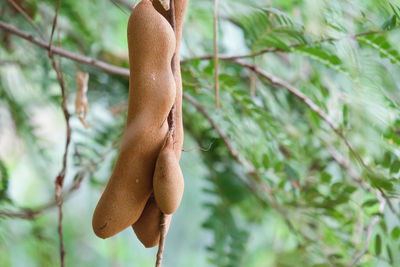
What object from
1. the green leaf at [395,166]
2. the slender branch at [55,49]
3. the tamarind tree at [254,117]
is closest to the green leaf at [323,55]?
the tamarind tree at [254,117]

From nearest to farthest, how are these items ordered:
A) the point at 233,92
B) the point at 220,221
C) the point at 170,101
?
the point at 170,101
the point at 233,92
the point at 220,221

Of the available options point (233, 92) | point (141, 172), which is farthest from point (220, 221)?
point (141, 172)

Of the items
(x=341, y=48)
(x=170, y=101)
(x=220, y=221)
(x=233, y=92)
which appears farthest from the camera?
(x=220, y=221)

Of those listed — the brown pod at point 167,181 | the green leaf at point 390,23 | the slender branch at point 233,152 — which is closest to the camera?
the brown pod at point 167,181

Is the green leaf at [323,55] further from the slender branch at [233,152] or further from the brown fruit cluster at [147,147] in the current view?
the brown fruit cluster at [147,147]

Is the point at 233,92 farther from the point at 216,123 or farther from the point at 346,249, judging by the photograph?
the point at 346,249

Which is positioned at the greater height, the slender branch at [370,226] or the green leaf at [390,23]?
the green leaf at [390,23]

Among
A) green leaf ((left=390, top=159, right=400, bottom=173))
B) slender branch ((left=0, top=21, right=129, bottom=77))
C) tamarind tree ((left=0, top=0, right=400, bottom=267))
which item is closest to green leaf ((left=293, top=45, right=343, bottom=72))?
tamarind tree ((left=0, top=0, right=400, bottom=267))

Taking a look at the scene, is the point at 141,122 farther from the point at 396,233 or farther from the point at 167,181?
the point at 396,233
